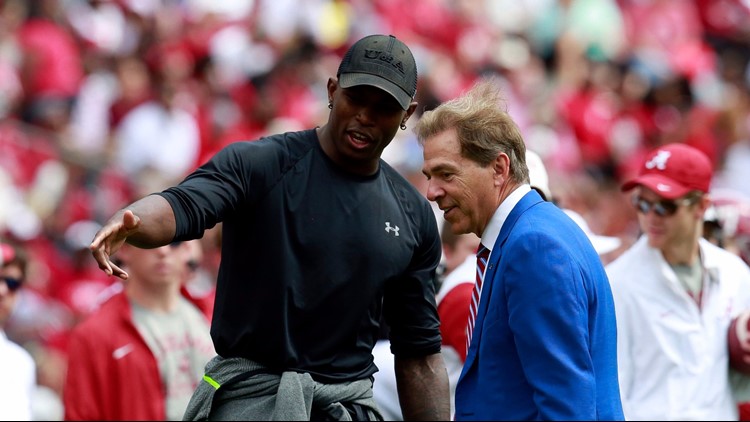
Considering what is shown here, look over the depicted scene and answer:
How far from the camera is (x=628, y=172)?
544 inches

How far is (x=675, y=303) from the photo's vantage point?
20.8ft

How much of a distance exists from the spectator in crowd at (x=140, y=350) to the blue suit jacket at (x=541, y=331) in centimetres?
299

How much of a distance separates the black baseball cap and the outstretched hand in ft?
3.28

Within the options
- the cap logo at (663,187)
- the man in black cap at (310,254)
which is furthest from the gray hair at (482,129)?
the cap logo at (663,187)

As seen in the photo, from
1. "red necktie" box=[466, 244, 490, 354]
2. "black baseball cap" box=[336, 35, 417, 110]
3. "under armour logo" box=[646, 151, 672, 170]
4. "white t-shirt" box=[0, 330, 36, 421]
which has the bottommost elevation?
"white t-shirt" box=[0, 330, 36, 421]

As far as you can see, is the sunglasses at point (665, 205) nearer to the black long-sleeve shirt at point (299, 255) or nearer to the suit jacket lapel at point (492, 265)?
the black long-sleeve shirt at point (299, 255)

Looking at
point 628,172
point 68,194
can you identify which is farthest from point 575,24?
point 68,194

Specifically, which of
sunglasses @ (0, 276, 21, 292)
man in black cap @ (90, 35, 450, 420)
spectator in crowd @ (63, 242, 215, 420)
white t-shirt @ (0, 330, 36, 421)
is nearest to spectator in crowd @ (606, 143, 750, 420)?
man in black cap @ (90, 35, 450, 420)

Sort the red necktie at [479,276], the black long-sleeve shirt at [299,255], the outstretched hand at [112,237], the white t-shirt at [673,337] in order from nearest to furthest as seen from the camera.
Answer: the outstretched hand at [112,237] → the red necktie at [479,276] → the black long-sleeve shirt at [299,255] → the white t-shirt at [673,337]

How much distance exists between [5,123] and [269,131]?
264 cm

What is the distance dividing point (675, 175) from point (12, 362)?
11.7 ft

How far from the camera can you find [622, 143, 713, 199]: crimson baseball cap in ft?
20.8

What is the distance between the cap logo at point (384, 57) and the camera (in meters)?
4.34

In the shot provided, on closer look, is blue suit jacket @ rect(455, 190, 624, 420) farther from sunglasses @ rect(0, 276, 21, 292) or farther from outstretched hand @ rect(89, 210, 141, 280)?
sunglasses @ rect(0, 276, 21, 292)
